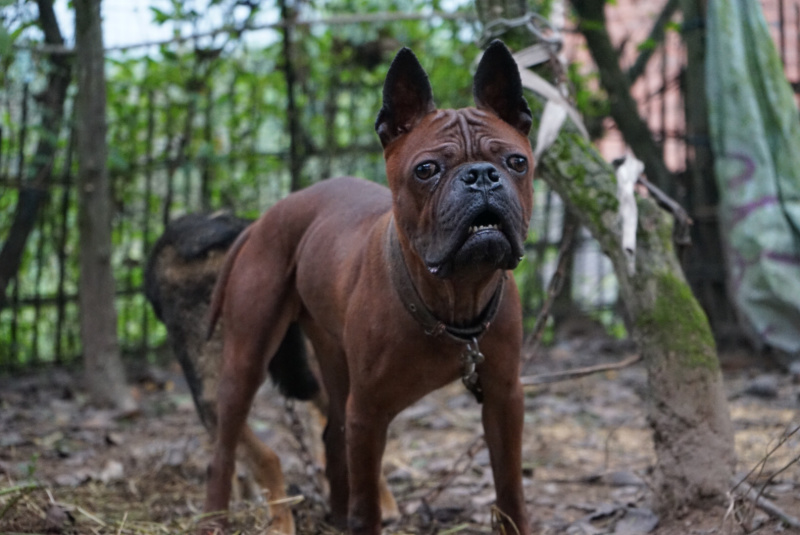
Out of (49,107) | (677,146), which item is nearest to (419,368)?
(49,107)

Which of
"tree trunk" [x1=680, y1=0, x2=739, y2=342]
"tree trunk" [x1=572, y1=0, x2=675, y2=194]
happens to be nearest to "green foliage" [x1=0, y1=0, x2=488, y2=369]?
"tree trunk" [x1=572, y1=0, x2=675, y2=194]

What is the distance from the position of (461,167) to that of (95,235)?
14.8 ft

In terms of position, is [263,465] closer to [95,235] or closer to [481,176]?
[481,176]

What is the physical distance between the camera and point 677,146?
8.89 metres

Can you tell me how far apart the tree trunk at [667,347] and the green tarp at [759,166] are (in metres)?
3.39

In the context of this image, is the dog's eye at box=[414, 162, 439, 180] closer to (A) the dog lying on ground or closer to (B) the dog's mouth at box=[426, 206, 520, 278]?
(B) the dog's mouth at box=[426, 206, 520, 278]

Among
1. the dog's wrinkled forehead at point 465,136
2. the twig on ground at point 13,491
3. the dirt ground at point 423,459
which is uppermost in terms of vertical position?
the dog's wrinkled forehead at point 465,136

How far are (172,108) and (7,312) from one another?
223 cm

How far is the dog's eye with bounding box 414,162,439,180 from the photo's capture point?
277 cm

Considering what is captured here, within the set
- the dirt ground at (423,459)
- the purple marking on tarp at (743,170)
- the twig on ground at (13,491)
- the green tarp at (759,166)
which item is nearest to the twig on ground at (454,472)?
the dirt ground at (423,459)

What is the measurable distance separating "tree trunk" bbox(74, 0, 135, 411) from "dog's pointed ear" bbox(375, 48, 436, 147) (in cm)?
392

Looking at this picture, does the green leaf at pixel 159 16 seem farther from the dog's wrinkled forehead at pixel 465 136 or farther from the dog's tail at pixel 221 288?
the dog's wrinkled forehead at pixel 465 136

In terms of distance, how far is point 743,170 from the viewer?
7004 millimetres

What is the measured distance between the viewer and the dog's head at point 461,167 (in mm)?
2637
